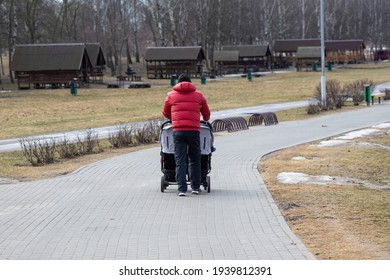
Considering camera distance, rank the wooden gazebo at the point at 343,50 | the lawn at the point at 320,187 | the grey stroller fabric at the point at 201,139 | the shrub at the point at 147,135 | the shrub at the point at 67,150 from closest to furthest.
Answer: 1. the lawn at the point at 320,187
2. the grey stroller fabric at the point at 201,139
3. the shrub at the point at 67,150
4. the shrub at the point at 147,135
5. the wooden gazebo at the point at 343,50

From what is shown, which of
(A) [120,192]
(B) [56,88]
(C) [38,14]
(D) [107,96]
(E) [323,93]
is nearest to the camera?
(A) [120,192]

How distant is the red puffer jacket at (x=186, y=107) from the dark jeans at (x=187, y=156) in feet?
0.42

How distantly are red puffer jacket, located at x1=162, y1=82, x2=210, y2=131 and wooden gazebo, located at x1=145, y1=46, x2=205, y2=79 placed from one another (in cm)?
7860

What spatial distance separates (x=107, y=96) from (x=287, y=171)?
4775 cm

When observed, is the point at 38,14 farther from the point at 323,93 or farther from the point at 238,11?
the point at 323,93

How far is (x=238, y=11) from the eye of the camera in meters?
122

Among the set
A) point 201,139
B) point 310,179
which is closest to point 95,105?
point 310,179

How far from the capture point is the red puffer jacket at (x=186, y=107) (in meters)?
12.8

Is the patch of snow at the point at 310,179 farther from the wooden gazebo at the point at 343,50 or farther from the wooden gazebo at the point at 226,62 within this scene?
the wooden gazebo at the point at 343,50

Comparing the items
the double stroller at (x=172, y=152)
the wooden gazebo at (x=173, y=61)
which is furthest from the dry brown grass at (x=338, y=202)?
the wooden gazebo at (x=173, y=61)

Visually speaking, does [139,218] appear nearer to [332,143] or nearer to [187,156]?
[187,156]

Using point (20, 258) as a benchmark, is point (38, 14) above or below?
above

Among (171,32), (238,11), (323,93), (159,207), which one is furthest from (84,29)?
(159,207)

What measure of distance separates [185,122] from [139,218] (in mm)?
2316
